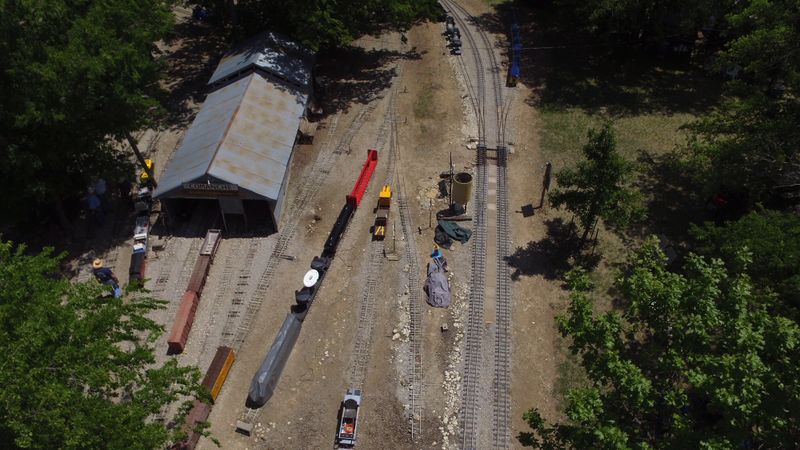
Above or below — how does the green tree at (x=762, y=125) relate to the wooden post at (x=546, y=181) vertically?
above

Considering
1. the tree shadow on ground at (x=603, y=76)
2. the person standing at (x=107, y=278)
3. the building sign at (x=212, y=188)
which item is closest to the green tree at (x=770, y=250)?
the tree shadow on ground at (x=603, y=76)

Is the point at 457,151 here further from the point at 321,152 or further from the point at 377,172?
the point at 321,152

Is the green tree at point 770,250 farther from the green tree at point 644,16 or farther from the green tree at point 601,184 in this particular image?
the green tree at point 644,16

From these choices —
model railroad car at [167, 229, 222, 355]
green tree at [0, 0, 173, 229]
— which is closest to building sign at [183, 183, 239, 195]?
Answer: model railroad car at [167, 229, 222, 355]

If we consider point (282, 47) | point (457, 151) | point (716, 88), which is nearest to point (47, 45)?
point (282, 47)

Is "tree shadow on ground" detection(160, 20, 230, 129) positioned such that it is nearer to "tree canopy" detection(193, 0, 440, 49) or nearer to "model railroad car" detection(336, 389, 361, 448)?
"tree canopy" detection(193, 0, 440, 49)

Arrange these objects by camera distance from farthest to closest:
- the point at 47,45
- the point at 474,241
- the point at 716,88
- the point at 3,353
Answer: the point at 716,88, the point at 474,241, the point at 47,45, the point at 3,353

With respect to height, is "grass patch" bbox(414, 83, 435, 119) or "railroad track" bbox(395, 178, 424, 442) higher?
"grass patch" bbox(414, 83, 435, 119)
